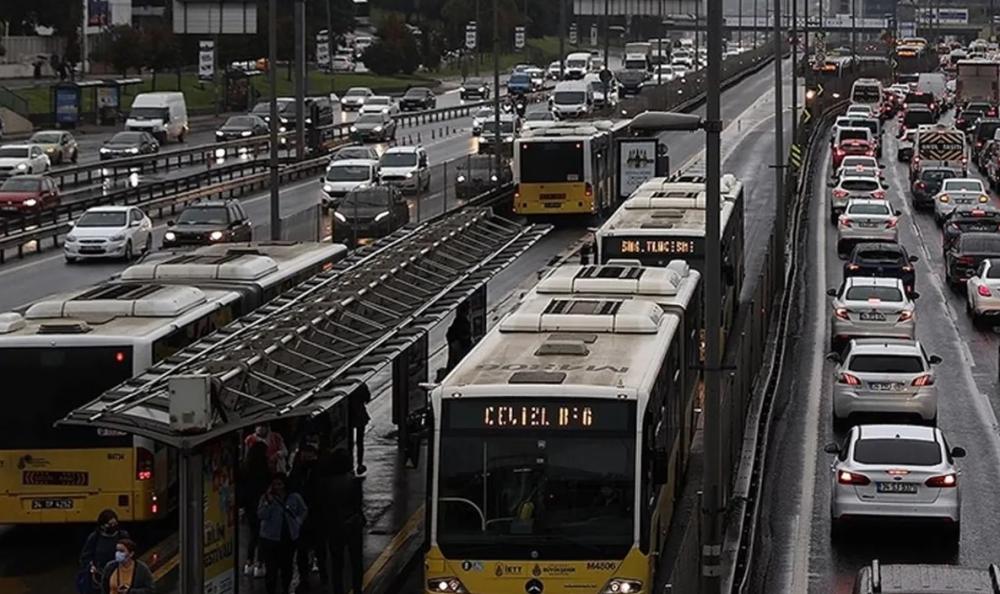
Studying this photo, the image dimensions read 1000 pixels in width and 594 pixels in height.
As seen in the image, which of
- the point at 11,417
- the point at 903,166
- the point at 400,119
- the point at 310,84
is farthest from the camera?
the point at 310,84

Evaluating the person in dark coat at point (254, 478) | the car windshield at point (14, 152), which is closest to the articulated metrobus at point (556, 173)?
the car windshield at point (14, 152)

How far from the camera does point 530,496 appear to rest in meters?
18.2

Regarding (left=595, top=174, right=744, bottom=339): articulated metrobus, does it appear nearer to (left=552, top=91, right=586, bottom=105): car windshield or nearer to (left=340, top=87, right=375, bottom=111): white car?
(left=552, top=91, right=586, bottom=105): car windshield

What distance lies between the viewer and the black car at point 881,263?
4541cm

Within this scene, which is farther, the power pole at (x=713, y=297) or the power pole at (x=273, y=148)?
the power pole at (x=273, y=148)

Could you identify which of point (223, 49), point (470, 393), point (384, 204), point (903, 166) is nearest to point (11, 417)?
point (470, 393)

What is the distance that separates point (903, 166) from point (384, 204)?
120 ft

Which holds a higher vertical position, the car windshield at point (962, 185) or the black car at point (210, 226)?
the car windshield at point (962, 185)

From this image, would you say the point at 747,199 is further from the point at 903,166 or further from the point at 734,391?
the point at 734,391

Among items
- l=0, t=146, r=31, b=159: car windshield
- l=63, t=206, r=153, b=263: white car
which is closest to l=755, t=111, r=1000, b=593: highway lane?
l=63, t=206, r=153, b=263: white car

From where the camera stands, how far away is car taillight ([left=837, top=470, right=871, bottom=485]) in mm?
23406

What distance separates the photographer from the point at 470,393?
18531 mm

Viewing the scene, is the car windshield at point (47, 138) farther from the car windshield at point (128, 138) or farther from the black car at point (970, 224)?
the black car at point (970, 224)

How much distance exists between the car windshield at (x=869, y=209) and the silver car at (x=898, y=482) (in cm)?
3197
